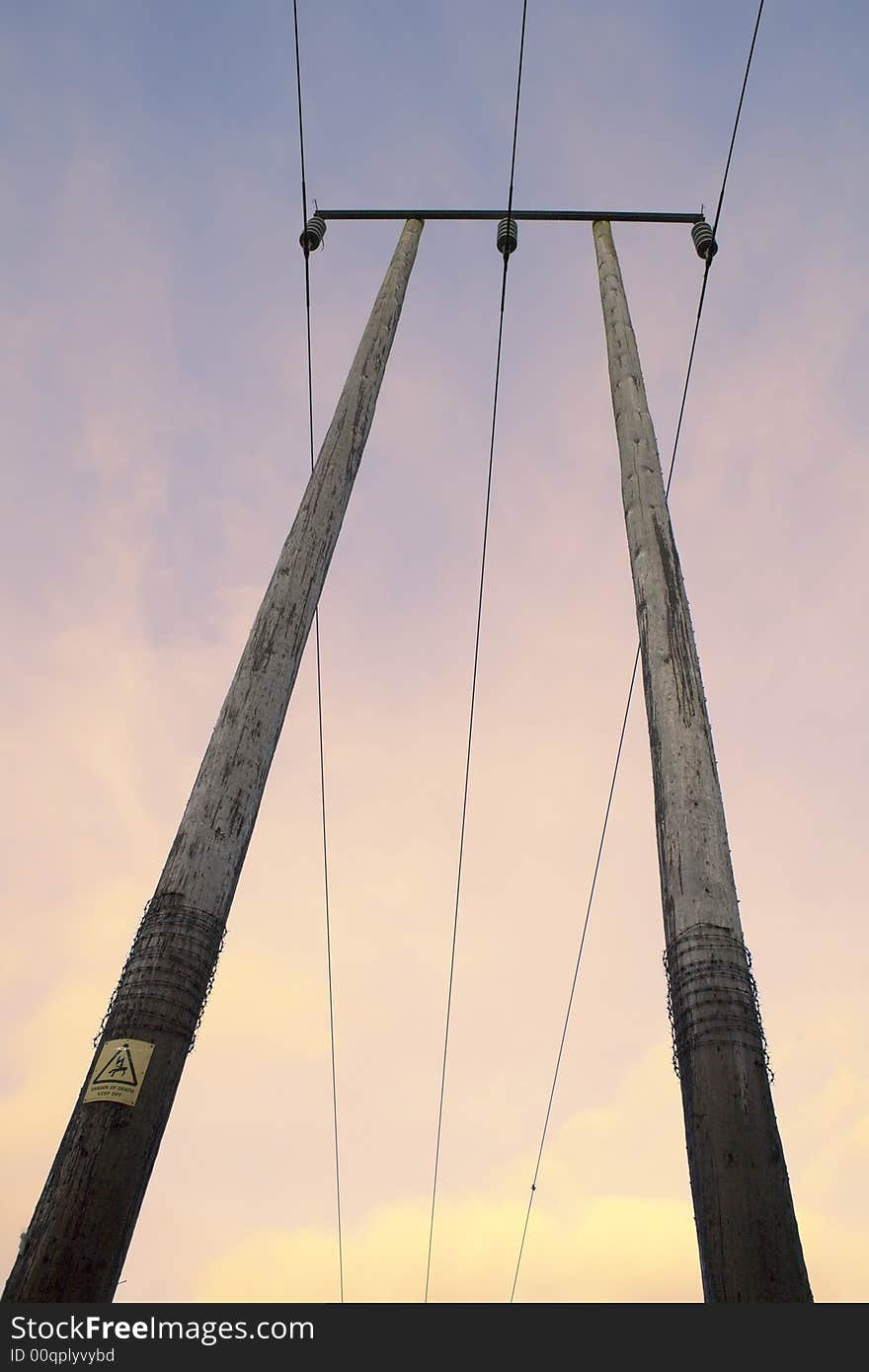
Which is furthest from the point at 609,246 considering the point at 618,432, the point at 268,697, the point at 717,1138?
the point at 717,1138

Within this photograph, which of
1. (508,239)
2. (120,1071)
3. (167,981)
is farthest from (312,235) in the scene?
(120,1071)

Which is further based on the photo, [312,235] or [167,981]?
[312,235]

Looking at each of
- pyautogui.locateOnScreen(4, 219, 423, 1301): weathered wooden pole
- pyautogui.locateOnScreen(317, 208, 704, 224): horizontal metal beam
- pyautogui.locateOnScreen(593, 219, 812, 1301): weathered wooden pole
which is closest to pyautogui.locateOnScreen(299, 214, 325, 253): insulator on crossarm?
pyautogui.locateOnScreen(317, 208, 704, 224): horizontal metal beam

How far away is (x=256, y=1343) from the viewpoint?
3537mm

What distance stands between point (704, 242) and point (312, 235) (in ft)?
15.0

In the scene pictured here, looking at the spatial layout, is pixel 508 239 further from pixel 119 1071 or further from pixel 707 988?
pixel 119 1071

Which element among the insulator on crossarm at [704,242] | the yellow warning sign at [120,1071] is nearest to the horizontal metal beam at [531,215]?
the insulator on crossarm at [704,242]

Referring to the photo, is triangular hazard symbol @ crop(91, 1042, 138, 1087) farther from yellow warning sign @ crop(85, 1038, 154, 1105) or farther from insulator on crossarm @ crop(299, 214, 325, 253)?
insulator on crossarm @ crop(299, 214, 325, 253)

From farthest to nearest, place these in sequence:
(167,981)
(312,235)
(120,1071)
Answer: (312,235) < (167,981) < (120,1071)

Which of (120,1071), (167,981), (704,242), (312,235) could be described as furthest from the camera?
(312,235)

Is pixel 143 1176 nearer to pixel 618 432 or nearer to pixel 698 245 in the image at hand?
pixel 618 432

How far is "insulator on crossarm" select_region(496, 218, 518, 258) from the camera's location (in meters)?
10.7

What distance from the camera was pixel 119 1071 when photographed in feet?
13.9

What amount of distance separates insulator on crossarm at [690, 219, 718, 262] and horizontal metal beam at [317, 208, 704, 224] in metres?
0.43
